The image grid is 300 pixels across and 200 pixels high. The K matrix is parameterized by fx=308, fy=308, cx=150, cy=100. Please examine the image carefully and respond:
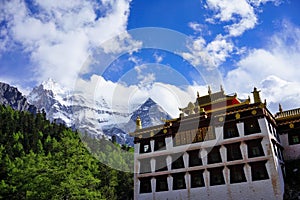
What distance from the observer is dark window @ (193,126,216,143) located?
108ft

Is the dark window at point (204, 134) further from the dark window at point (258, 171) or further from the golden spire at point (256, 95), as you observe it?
the golden spire at point (256, 95)

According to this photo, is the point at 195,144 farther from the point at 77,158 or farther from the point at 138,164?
the point at 77,158

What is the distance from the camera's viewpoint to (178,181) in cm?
3375

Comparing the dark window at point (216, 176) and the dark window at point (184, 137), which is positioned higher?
the dark window at point (184, 137)

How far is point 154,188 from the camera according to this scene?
34812 millimetres

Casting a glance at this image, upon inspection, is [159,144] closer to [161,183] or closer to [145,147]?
[145,147]

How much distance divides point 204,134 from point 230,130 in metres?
2.85

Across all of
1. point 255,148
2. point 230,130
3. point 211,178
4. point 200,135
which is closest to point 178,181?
point 211,178

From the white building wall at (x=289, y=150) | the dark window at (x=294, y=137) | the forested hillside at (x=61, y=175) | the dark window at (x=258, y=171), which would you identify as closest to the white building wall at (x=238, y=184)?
the dark window at (x=258, y=171)

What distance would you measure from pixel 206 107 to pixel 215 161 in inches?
288

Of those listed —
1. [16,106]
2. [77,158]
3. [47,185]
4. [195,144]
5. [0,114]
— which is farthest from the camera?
[16,106]

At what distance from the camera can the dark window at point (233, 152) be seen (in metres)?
31.1

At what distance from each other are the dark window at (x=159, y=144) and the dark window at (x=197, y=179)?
4.86 meters

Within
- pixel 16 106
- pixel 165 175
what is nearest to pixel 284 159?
pixel 165 175
